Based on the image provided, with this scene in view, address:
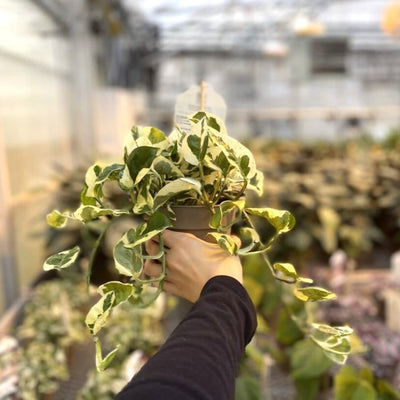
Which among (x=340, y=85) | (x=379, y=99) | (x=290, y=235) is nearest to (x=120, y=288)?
(x=290, y=235)

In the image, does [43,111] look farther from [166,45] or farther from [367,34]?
[367,34]

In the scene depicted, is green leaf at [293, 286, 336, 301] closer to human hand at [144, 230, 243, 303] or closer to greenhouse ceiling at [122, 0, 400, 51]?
human hand at [144, 230, 243, 303]

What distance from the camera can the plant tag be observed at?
753mm

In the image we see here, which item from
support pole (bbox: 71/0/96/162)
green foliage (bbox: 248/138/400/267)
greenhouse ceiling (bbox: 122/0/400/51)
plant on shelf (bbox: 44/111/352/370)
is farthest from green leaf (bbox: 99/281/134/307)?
greenhouse ceiling (bbox: 122/0/400/51)

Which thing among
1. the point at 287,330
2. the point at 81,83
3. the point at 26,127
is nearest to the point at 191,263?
the point at 287,330

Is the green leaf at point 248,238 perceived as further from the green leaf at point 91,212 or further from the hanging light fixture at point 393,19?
the hanging light fixture at point 393,19

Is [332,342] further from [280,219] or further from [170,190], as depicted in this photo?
[170,190]

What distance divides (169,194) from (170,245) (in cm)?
7

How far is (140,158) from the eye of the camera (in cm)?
60

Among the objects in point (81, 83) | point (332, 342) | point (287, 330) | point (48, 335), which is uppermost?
point (81, 83)

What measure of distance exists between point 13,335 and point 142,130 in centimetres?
139

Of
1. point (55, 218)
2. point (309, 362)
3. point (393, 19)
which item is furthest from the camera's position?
point (393, 19)

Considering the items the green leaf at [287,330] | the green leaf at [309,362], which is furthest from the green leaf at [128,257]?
the green leaf at [287,330]

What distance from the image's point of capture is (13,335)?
1720mm
